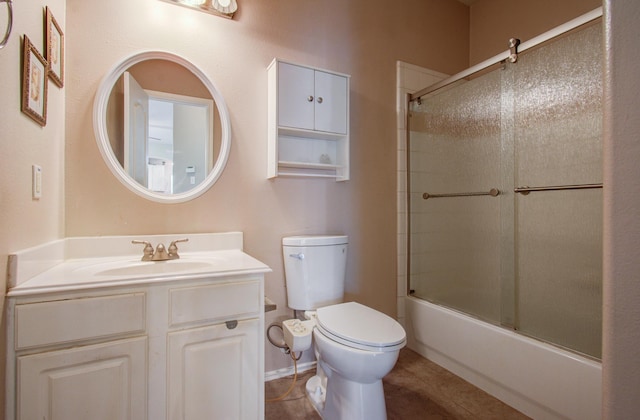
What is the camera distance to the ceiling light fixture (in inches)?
59.2

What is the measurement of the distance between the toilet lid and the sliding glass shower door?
0.76 m

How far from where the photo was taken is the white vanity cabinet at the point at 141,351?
33.3 inches

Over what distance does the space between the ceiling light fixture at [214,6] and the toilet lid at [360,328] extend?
163 cm

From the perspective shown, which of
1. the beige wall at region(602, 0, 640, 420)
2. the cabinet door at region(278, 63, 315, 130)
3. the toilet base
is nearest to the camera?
the beige wall at region(602, 0, 640, 420)

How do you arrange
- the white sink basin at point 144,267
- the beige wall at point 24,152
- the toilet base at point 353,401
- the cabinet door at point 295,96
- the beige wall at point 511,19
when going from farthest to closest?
the beige wall at point 511,19 → the cabinet door at point 295,96 → the toilet base at point 353,401 → the white sink basin at point 144,267 → the beige wall at point 24,152

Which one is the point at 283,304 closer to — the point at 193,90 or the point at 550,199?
the point at 193,90

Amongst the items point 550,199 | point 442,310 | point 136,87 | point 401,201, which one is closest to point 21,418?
point 136,87

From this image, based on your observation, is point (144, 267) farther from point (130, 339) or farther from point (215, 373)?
point (215, 373)

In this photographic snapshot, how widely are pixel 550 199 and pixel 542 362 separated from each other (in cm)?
81

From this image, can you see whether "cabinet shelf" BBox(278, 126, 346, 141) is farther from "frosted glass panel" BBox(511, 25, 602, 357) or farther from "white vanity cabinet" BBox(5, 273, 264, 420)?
"frosted glass panel" BBox(511, 25, 602, 357)

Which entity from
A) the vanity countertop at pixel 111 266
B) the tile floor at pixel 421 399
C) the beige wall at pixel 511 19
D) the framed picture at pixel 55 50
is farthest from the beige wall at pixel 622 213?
the beige wall at pixel 511 19

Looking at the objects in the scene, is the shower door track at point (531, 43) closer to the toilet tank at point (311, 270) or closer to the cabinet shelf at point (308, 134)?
the cabinet shelf at point (308, 134)

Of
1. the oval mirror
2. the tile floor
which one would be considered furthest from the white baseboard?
the oval mirror

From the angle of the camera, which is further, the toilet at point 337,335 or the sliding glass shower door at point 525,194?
the sliding glass shower door at point 525,194
